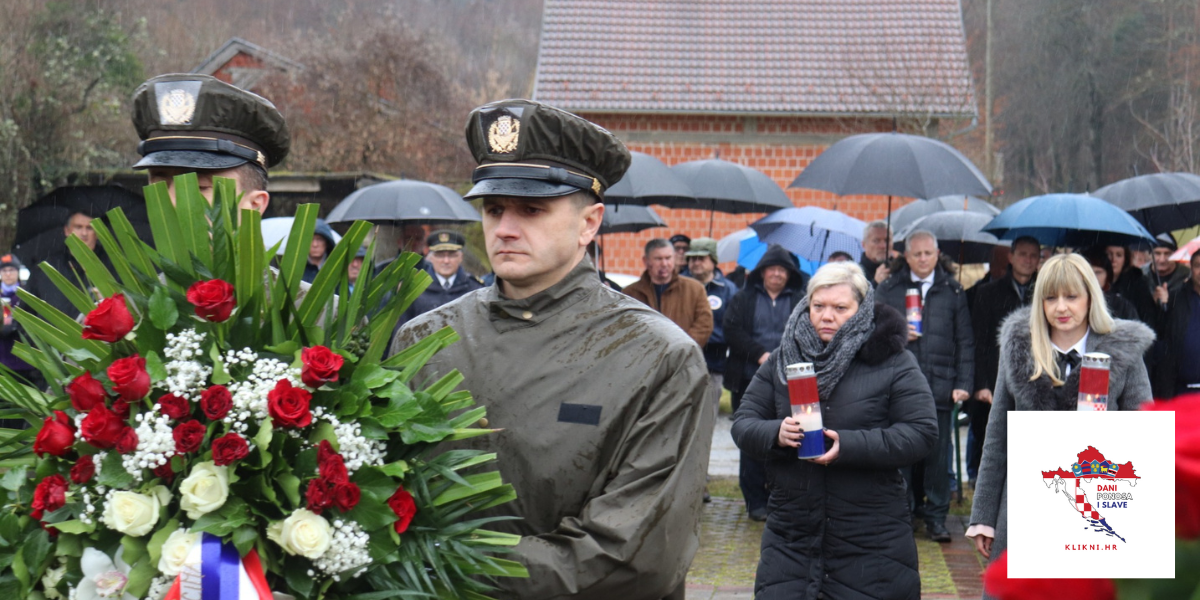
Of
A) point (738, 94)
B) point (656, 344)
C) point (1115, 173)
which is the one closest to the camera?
point (656, 344)

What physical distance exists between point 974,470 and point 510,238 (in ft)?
24.8

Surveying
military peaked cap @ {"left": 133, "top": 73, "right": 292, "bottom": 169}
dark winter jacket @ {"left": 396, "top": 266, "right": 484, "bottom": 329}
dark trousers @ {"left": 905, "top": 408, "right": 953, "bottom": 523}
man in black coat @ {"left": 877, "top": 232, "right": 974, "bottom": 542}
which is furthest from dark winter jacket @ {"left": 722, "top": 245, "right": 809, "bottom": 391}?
military peaked cap @ {"left": 133, "top": 73, "right": 292, "bottom": 169}

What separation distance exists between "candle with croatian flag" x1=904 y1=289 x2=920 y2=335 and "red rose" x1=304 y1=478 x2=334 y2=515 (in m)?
6.35

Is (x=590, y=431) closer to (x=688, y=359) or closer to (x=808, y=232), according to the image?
(x=688, y=359)

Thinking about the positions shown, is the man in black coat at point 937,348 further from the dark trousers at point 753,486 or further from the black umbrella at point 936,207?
the black umbrella at point 936,207

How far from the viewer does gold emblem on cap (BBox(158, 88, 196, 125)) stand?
305cm

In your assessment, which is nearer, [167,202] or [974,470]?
[167,202]

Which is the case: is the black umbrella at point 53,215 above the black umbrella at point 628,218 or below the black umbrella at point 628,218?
below

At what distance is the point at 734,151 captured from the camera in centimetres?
2400

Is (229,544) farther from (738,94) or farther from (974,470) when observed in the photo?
(738,94)

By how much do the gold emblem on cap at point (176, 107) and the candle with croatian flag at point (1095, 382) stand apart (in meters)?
3.19

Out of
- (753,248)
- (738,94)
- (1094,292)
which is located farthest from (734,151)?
(1094,292)

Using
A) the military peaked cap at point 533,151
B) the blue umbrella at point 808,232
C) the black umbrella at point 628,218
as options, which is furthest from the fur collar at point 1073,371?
the black umbrella at point 628,218

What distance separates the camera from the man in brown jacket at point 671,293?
9383mm
